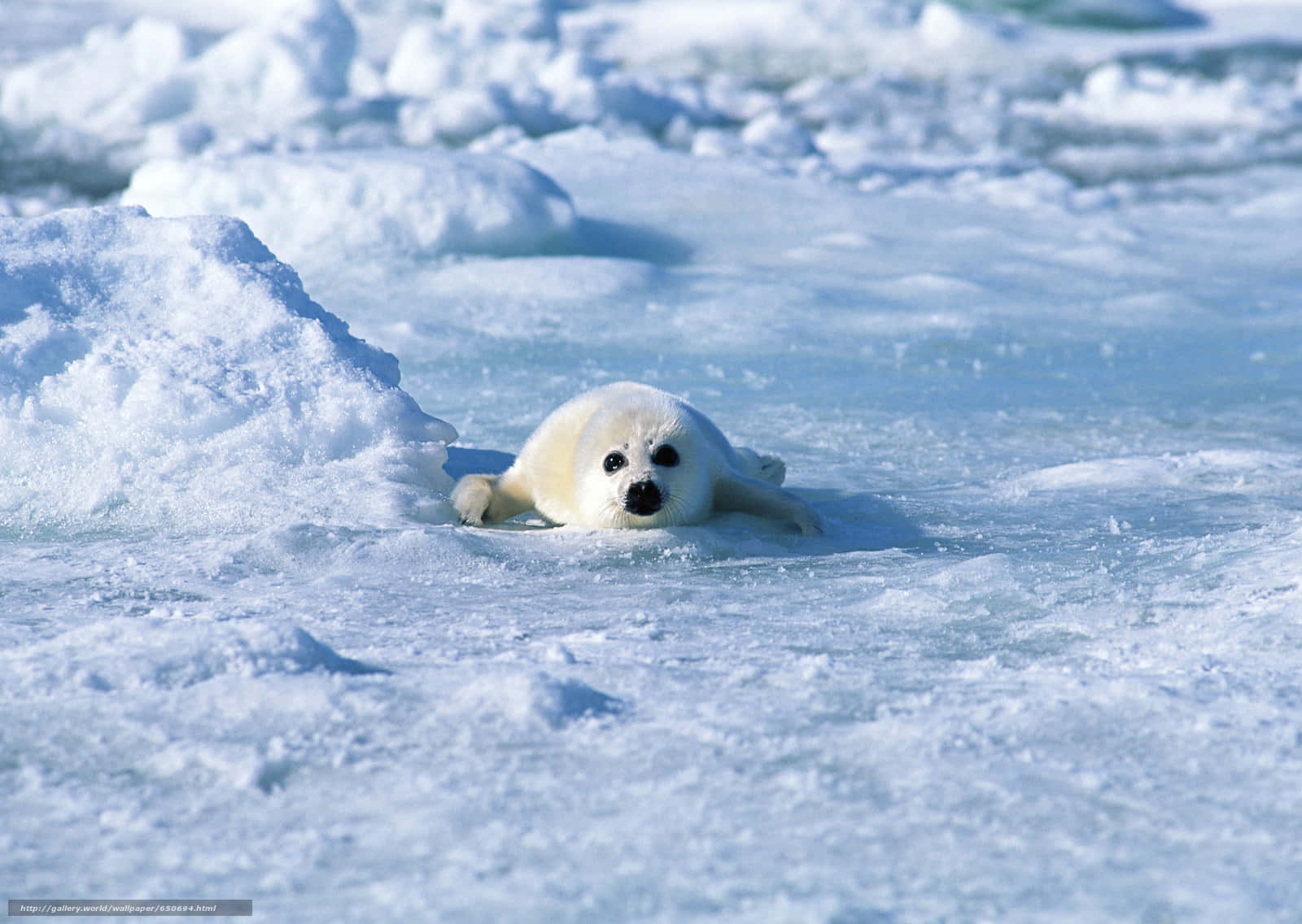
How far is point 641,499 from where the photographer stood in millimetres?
3123

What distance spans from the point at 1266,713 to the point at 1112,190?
901cm

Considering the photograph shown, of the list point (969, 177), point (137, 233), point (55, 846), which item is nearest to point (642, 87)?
point (969, 177)

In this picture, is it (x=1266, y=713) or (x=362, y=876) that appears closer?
(x=362, y=876)

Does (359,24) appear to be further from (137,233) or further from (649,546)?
(649,546)

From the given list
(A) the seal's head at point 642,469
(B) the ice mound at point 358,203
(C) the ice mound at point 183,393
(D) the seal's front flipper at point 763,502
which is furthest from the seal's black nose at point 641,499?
(B) the ice mound at point 358,203

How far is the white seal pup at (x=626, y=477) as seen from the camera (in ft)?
10.5

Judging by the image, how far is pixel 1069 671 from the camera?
2176 mm

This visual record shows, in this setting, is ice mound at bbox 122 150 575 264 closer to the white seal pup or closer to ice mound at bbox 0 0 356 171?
the white seal pup

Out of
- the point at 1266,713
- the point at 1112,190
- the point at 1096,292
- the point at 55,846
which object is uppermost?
the point at 1112,190

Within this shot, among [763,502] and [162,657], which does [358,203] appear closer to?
[763,502]

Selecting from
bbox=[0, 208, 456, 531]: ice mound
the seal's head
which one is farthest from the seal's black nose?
bbox=[0, 208, 456, 531]: ice mound

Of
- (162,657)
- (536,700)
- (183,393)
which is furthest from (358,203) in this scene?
(536,700)

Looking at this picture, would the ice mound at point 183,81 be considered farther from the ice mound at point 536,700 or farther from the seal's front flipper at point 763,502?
the ice mound at point 536,700

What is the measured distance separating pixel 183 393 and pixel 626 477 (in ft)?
3.54
